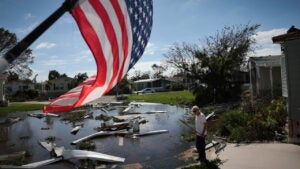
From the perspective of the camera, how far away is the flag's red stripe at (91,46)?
3519 mm

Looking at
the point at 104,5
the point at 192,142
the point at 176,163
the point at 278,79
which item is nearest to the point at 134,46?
the point at 104,5

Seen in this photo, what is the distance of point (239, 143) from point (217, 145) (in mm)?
892

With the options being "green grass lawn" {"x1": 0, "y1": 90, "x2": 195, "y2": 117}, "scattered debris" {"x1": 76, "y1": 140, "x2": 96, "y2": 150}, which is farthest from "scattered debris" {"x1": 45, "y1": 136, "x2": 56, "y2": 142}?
"green grass lawn" {"x1": 0, "y1": 90, "x2": 195, "y2": 117}

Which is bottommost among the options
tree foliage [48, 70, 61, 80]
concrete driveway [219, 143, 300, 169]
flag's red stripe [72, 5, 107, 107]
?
concrete driveway [219, 143, 300, 169]

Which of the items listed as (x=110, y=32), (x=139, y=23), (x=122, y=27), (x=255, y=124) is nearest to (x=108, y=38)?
(x=110, y=32)

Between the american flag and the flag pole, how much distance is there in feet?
0.63

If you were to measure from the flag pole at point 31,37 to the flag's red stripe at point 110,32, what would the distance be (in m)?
0.52

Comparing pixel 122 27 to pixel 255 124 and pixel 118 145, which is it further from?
pixel 118 145

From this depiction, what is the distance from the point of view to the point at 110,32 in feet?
13.2

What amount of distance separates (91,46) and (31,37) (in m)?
0.88

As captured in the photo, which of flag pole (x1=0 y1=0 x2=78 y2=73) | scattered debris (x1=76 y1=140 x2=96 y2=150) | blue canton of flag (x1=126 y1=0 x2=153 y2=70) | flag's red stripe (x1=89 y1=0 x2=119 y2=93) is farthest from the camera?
scattered debris (x1=76 y1=140 x2=96 y2=150)

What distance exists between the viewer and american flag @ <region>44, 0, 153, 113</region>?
3.60 metres

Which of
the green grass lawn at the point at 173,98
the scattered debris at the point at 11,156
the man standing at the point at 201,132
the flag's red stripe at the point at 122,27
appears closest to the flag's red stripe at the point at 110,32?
the flag's red stripe at the point at 122,27

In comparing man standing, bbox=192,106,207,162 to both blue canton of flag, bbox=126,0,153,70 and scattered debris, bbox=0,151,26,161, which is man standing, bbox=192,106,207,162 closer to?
blue canton of flag, bbox=126,0,153,70
